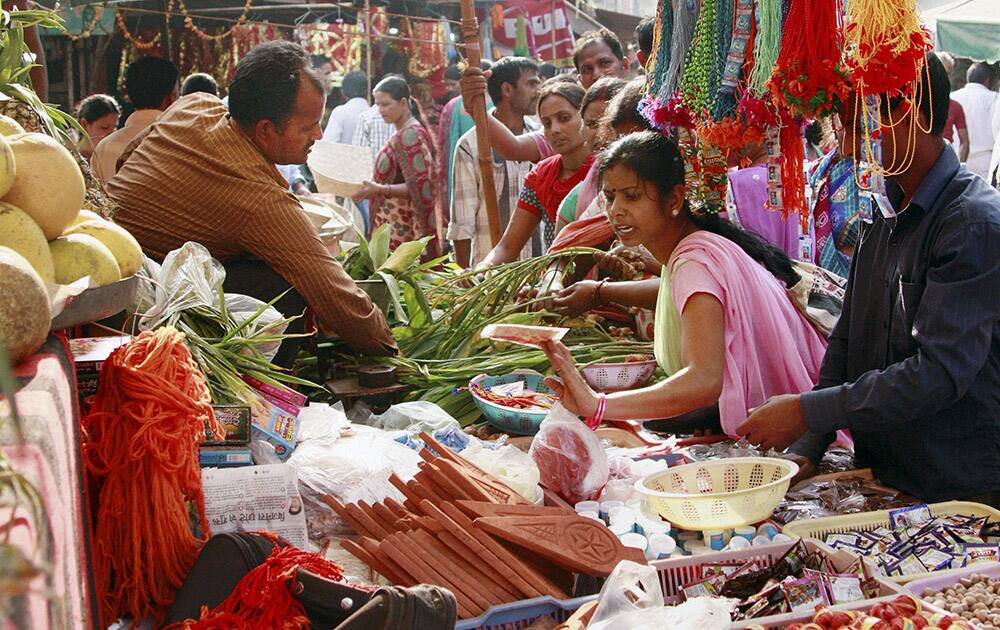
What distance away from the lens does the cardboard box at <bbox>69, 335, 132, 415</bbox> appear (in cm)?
185

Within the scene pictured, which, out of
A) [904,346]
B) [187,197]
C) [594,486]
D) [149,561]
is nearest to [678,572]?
[594,486]

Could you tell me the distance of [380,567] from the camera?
6.48 ft

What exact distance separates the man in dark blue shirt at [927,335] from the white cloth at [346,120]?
22.8 feet

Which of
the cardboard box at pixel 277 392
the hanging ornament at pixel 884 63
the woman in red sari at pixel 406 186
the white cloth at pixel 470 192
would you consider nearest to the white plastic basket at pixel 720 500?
the hanging ornament at pixel 884 63

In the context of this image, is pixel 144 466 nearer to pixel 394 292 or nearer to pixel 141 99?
pixel 394 292

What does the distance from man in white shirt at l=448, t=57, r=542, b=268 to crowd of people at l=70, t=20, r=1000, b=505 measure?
77 cm

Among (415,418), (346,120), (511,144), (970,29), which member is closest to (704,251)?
(415,418)

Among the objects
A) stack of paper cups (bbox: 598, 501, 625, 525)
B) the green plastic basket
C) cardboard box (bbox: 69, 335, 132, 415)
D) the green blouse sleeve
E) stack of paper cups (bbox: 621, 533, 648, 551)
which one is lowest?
the green plastic basket

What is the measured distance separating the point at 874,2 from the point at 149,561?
1873 mm

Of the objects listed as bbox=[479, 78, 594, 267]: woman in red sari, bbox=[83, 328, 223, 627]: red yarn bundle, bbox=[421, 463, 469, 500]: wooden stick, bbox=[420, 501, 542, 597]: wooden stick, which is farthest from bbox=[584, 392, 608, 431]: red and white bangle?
bbox=[479, 78, 594, 267]: woman in red sari

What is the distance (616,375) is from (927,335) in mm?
1172

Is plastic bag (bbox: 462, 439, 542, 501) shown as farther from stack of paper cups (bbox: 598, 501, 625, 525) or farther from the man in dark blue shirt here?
the man in dark blue shirt

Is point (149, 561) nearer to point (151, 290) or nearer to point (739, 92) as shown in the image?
point (151, 290)

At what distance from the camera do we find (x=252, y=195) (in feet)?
10.6
